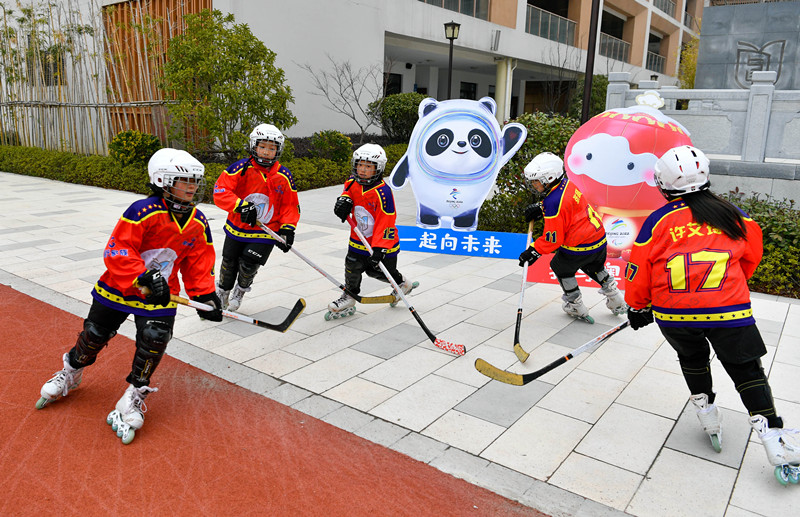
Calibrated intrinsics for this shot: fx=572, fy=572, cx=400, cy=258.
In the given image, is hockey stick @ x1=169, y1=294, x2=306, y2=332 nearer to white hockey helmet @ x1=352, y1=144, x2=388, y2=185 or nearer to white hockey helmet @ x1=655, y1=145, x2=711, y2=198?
white hockey helmet @ x1=352, y1=144, x2=388, y2=185

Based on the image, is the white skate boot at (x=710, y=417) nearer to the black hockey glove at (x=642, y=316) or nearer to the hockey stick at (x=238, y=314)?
the black hockey glove at (x=642, y=316)

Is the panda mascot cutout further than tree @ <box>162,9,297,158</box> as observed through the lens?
No

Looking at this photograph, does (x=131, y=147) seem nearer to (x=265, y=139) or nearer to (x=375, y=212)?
(x=265, y=139)

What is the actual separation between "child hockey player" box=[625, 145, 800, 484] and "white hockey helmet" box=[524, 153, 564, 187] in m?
2.00

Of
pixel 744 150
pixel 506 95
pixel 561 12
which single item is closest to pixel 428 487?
pixel 744 150

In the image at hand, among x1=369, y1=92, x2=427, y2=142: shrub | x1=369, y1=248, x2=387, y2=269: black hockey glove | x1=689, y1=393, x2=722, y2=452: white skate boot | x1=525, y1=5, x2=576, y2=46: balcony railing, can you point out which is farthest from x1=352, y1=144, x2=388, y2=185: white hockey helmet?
x1=525, y1=5, x2=576, y2=46: balcony railing

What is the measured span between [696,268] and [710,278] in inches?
3.5

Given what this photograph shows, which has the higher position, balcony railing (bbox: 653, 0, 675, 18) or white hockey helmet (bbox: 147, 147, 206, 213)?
balcony railing (bbox: 653, 0, 675, 18)

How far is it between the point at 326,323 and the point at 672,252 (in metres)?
3.46

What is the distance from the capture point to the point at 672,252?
10.6 ft

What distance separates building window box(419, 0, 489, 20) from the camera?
21.2 metres

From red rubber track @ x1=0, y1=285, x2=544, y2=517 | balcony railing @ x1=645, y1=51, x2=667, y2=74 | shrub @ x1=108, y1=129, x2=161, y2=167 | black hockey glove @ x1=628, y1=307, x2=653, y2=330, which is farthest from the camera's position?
balcony railing @ x1=645, y1=51, x2=667, y2=74

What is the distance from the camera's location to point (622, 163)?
23.3ft

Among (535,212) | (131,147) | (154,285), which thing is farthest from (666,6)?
(154,285)
